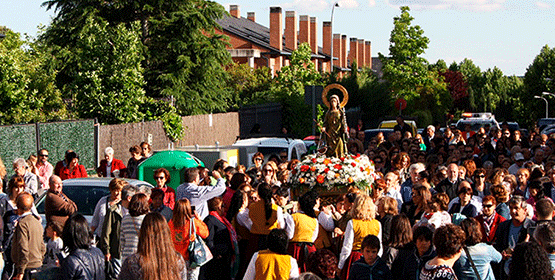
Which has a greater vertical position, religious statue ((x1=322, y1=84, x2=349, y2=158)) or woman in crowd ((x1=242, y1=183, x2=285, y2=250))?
religious statue ((x1=322, y1=84, x2=349, y2=158))

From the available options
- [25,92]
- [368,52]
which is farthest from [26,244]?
[368,52]

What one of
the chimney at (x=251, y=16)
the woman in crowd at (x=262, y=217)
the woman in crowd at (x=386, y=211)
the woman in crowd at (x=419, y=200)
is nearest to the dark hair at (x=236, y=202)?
the woman in crowd at (x=262, y=217)

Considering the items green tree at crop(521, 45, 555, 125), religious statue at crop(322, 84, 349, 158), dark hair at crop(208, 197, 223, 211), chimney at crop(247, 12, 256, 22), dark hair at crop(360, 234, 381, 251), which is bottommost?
dark hair at crop(360, 234, 381, 251)

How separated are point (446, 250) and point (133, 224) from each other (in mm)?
3235

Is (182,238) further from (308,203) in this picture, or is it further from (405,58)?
(405,58)

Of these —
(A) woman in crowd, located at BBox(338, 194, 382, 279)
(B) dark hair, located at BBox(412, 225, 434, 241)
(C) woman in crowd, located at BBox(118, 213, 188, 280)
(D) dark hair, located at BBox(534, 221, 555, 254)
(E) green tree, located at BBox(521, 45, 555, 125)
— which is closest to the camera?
(C) woman in crowd, located at BBox(118, 213, 188, 280)

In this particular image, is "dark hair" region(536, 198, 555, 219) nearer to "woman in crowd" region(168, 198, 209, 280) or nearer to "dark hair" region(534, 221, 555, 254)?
"dark hair" region(534, 221, 555, 254)

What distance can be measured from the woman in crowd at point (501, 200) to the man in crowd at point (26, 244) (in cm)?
512

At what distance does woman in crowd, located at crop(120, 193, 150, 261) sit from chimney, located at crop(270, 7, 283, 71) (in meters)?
62.7

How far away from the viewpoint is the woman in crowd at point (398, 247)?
781 cm

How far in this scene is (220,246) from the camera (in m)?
9.52

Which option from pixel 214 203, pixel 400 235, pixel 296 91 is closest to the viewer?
pixel 400 235

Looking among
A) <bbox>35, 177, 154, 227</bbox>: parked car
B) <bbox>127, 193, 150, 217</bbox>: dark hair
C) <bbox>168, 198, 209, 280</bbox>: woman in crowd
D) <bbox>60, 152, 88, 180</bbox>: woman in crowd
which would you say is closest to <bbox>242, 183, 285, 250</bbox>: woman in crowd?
<bbox>168, 198, 209, 280</bbox>: woman in crowd

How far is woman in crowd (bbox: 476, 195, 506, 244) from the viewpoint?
923cm
